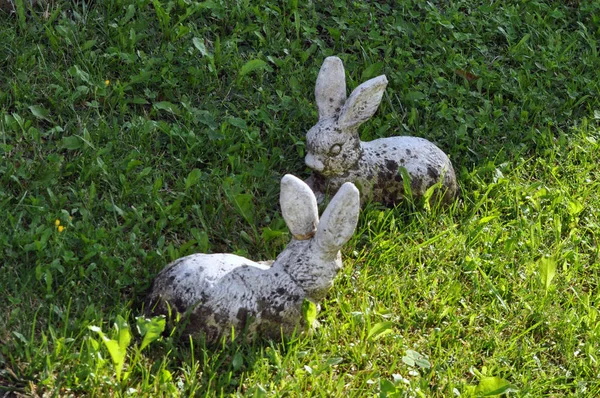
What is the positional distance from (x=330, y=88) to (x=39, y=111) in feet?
4.94

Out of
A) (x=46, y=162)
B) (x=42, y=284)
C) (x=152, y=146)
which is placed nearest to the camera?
(x=42, y=284)

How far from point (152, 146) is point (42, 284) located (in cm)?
117

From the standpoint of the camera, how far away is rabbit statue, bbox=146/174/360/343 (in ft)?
11.6

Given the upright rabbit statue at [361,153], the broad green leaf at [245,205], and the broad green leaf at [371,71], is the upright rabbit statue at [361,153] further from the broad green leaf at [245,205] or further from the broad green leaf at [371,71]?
the broad green leaf at [371,71]

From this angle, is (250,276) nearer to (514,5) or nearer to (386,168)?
(386,168)

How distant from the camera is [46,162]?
4.30 m

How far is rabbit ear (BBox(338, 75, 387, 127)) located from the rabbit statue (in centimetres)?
76

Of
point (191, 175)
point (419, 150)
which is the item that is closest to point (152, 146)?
point (191, 175)

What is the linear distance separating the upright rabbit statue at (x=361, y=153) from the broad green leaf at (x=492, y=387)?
1.25 m

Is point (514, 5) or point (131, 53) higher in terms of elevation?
point (131, 53)

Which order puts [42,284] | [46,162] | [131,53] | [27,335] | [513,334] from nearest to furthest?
1. [27,335]
2. [42,284]
3. [513,334]
4. [46,162]
5. [131,53]

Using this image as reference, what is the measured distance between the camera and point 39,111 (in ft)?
15.0

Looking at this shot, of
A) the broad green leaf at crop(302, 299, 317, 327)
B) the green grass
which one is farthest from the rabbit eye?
the broad green leaf at crop(302, 299, 317, 327)

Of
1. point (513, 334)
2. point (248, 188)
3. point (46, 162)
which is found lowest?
point (513, 334)
